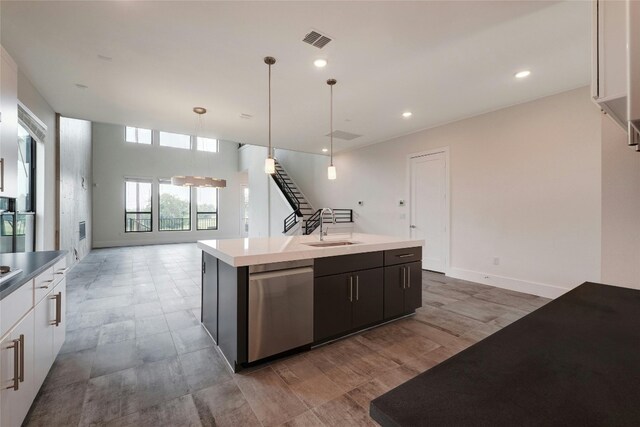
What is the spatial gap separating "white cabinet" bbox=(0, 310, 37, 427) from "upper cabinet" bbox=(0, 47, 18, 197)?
39.7 inches

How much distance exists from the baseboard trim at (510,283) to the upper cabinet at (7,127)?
18.7ft

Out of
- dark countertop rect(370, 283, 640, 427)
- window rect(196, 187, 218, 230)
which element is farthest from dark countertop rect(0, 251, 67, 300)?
window rect(196, 187, 218, 230)

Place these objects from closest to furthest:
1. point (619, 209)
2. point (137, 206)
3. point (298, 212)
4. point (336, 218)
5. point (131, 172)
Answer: point (619, 209) → point (336, 218) → point (298, 212) → point (131, 172) → point (137, 206)

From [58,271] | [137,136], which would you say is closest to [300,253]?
[58,271]

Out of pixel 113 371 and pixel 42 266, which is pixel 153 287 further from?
pixel 42 266

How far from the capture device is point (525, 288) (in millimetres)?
4109

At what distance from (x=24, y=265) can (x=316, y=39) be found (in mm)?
2880

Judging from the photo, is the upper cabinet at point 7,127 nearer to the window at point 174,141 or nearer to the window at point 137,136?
the window at point 137,136

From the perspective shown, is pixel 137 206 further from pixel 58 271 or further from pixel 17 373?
pixel 17 373

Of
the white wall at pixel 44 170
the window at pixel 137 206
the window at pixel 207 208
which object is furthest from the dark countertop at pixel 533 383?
the window at pixel 207 208

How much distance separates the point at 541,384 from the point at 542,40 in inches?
131

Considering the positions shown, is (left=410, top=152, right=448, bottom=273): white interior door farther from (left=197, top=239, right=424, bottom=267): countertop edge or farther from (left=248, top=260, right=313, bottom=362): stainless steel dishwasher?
(left=248, top=260, right=313, bottom=362): stainless steel dishwasher

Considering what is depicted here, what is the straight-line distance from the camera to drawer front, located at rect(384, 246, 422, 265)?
2.94 meters

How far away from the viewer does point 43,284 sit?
1825 mm
